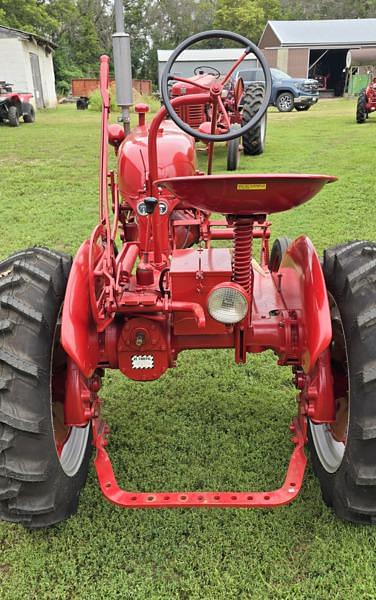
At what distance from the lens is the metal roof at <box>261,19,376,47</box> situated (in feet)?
112

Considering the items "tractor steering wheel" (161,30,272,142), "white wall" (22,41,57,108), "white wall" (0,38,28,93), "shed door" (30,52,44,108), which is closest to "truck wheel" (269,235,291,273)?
"tractor steering wheel" (161,30,272,142)

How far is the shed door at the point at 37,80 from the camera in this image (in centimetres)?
2400

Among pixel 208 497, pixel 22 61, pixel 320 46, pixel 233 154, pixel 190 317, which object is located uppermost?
pixel 320 46

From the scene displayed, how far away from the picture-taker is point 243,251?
2014 millimetres

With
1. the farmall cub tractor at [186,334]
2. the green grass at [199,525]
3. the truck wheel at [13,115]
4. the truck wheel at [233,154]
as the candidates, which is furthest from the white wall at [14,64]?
the farmall cub tractor at [186,334]

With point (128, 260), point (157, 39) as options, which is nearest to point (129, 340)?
point (128, 260)

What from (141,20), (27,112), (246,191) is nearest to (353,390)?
(246,191)

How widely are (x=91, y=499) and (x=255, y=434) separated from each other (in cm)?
86

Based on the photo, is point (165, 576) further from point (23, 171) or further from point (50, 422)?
point (23, 171)

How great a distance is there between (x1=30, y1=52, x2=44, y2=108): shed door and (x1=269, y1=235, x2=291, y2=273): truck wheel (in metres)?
23.5

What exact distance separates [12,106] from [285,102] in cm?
965

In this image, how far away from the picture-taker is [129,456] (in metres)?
2.64

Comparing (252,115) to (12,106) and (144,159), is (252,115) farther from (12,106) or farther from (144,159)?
(12,106)

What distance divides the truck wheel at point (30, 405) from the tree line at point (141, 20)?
104ft
